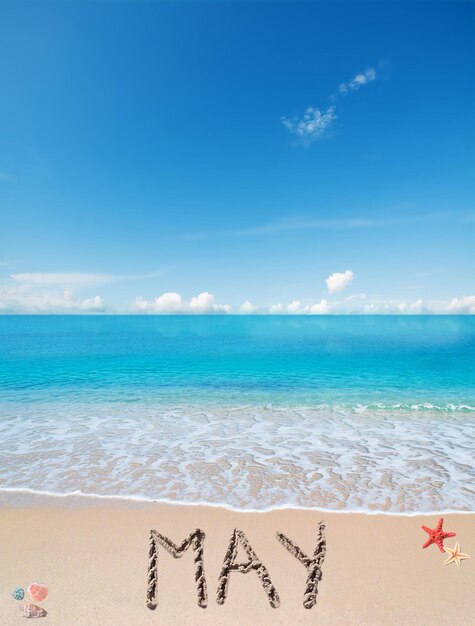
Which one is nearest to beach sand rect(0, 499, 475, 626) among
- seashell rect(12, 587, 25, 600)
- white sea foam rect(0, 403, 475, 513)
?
seashell rect(12, 587, 25, 600)

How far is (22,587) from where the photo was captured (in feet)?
17.8

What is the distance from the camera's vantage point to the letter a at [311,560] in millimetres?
5242

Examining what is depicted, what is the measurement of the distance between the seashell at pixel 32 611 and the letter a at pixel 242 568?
2454 mm

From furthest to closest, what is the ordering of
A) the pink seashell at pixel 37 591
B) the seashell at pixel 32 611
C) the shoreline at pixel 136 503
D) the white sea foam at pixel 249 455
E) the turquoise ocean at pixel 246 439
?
the turquoise ocean at pixel 246 439
the white sea foam at pixel 249 455
the shoreline at pixel 136 503
the pink seashell at pixel 37 591
the seashell at pixel 32 611

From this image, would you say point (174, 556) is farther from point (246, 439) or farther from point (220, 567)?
point (246, 439)

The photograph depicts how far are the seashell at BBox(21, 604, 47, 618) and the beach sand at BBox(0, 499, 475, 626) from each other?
151 millimetres

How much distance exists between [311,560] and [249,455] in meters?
5.37

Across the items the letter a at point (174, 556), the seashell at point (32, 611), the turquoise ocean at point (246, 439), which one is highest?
the seashell at point (32, 611)

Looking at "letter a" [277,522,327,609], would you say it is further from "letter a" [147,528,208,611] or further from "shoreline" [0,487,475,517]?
"letter a" [147,528,208,611]

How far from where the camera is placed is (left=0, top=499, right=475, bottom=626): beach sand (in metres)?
4.95

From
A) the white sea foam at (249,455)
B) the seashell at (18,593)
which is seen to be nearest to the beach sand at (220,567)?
the seashell at (18,593)

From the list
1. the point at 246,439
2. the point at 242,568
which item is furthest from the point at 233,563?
the point at 246,439

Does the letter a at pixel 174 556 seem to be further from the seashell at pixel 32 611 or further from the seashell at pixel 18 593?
the seashell at pixel 18 593

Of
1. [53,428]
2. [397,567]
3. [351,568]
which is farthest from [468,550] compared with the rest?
[53,428]
